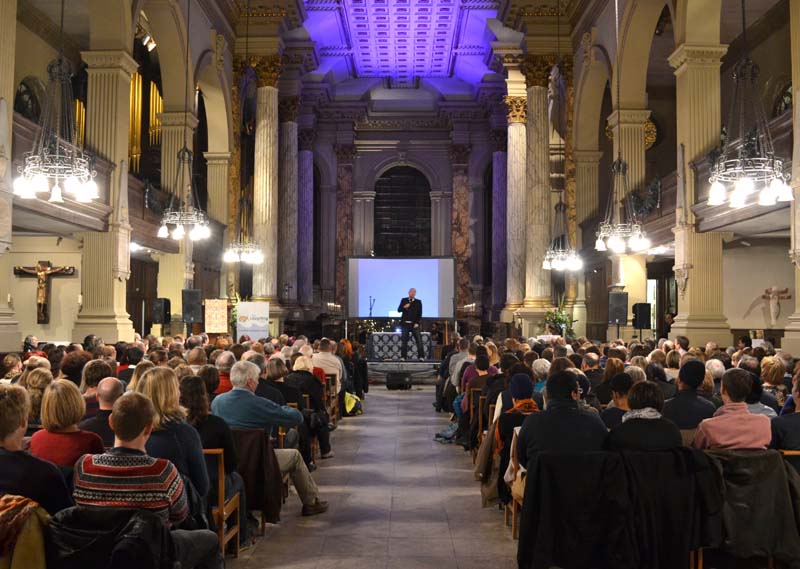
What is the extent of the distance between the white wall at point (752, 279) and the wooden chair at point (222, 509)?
14719mm

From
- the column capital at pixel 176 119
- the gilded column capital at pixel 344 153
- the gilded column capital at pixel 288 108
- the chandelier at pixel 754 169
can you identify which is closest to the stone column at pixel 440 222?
the gilded column capital at pixel 344 153

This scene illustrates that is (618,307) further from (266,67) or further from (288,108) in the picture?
(288,108)

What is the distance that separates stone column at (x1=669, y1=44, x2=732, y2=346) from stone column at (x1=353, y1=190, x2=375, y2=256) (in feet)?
59.4

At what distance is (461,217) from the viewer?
30172 mm

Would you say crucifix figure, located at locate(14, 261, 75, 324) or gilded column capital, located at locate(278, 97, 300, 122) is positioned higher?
gilded column capital, located at locate(278, 97, 300, 122)

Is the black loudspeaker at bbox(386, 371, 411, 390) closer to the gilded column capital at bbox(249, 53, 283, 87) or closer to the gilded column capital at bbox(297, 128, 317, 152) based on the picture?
the gilded column capital at bbox(249, 53, 283, 87)

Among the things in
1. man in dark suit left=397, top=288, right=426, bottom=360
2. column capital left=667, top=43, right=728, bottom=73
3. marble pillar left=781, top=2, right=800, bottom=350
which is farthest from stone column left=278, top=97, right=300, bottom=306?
marble pillar left=781, top=2, right=800, bottom=350

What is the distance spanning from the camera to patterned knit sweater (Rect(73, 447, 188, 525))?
351 cm

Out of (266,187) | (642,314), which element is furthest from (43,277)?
(642,314)

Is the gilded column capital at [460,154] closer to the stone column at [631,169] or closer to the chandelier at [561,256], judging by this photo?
the chandelier at [561,256]

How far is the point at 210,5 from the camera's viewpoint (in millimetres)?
18750

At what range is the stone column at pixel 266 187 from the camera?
20.7 metres

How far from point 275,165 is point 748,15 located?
36.0 ft

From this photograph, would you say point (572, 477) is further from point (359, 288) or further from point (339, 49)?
point (339, 49)
